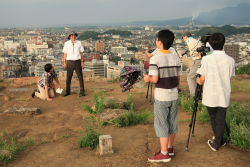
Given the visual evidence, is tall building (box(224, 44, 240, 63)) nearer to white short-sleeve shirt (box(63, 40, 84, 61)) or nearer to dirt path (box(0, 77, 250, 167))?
white short-sleeve shirt (box(63, 40, 84, 61))

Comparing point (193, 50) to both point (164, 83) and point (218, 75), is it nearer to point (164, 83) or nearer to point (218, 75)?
point (218, 75)

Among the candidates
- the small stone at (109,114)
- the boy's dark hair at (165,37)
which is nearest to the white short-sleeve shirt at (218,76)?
the boy's dark hair at (165,37)

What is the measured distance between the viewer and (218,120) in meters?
2.76

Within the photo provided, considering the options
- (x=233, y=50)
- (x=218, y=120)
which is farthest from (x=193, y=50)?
(x=233, y=50)

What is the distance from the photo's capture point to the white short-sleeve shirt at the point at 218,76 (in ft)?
8.64

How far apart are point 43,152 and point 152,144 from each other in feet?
4.10

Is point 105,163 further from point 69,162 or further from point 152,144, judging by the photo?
point 152,144

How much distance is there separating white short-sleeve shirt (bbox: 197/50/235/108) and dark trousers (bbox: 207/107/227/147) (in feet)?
0.32

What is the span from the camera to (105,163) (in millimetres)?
2568

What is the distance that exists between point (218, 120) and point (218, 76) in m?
0.48

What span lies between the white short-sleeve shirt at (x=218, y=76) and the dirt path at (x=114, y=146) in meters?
0.56

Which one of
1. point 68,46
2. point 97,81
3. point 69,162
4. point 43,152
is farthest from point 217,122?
point 97,81

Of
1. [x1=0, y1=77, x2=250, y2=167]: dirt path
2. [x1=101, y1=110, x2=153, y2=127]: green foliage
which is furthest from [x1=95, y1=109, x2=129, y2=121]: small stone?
[x1=0, y1=77, x2=250, y2=167]: dirt path

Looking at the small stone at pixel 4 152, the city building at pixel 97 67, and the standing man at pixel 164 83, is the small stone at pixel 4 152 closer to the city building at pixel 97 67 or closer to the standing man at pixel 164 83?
the standing man at pixel 164 83
